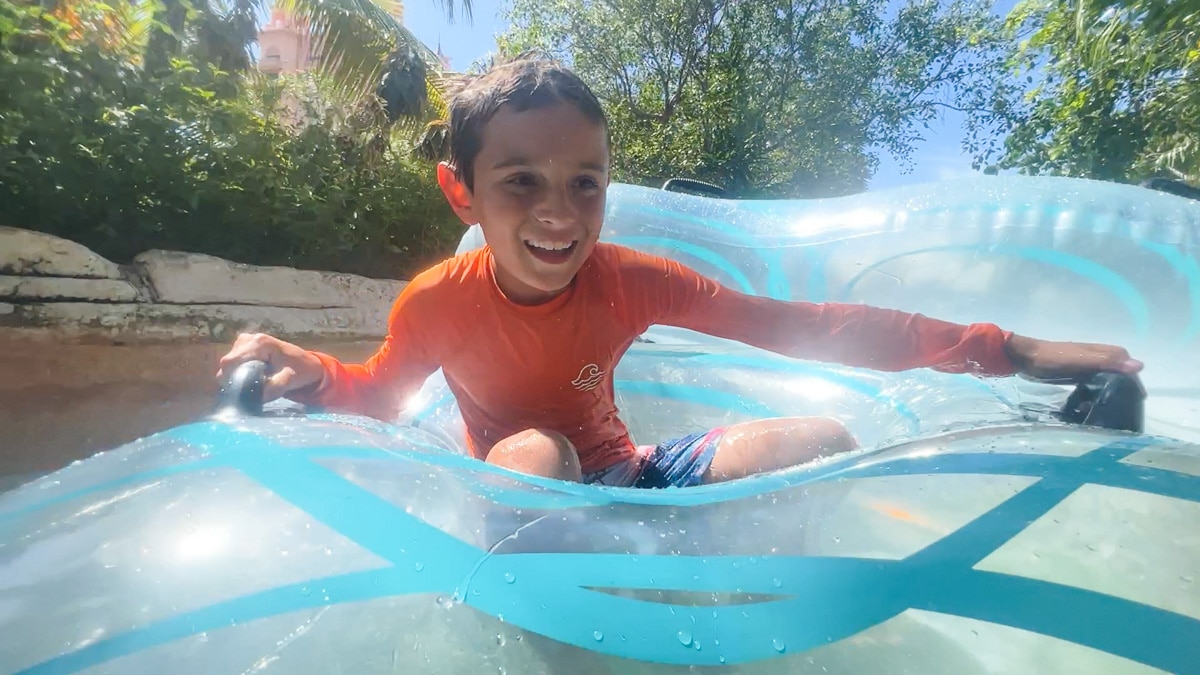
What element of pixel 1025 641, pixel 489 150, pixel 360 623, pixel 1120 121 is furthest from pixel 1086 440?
pixel 1120 121

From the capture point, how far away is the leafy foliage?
3656 millimetres

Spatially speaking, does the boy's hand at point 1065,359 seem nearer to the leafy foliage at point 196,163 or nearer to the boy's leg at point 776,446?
the boy's leg at point 776,446

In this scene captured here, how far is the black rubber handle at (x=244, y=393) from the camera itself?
1075mm

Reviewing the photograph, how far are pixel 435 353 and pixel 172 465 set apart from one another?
→ 62 cm

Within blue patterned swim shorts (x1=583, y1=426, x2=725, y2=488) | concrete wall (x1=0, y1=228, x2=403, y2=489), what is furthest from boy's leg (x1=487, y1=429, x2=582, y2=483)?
concrete wall (x1=0, y1=228, x2=403, y2=489)

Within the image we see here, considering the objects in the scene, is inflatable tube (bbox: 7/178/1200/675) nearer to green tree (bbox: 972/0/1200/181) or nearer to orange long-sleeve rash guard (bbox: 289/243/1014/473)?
orange long-sleeve rash guard (bbox: 289/243/1014/473)

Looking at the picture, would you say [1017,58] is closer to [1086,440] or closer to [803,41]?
[803,41]

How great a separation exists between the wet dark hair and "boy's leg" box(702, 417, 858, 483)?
0.58 meters

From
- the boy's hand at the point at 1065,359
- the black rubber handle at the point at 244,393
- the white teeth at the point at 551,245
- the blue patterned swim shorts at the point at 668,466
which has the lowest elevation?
the blue patterned swim shorts at the point at 668,466

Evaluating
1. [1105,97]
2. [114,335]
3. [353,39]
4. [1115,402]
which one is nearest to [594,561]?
[1115,402]

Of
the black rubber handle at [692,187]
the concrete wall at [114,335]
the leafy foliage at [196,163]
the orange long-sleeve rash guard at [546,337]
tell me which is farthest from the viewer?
the leafy foliage at [196,163]

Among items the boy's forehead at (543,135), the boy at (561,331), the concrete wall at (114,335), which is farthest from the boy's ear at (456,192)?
the concrete wall at (114,335)

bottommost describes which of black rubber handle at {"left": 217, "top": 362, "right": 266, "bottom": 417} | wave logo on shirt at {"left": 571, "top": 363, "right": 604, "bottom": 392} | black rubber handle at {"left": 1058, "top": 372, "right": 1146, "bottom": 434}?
black rubber handle at {"left": 217, "top": 362, "right": 266, "bottom": 417}

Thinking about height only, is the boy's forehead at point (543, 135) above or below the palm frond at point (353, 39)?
below
